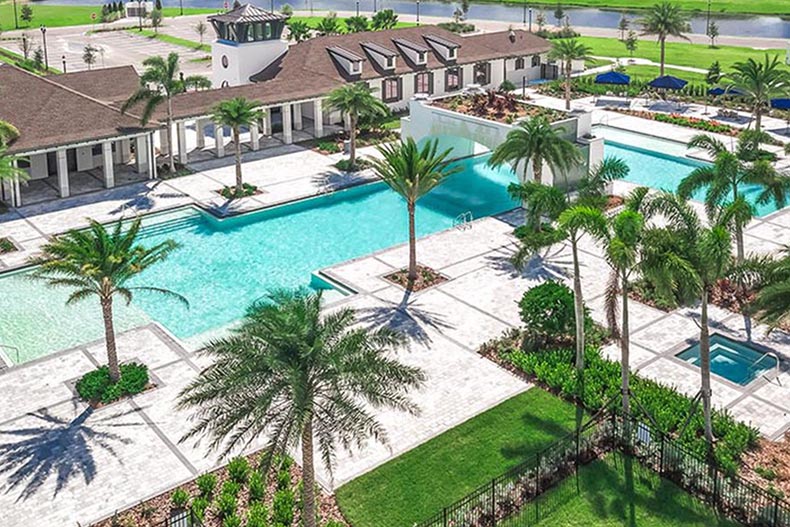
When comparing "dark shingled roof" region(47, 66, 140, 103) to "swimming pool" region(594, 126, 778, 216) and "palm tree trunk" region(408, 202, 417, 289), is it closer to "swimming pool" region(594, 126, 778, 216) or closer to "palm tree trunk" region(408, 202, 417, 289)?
"palm tree trunk" region(408, 202, 417, 289)

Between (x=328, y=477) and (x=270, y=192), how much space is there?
1019 inches

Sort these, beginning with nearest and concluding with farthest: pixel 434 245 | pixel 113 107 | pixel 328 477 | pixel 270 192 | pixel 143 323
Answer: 1. pixel 328 477
2. pixel 143 323
3. pixel 434 245
4. pixel 270 192
5. pixel 113 107

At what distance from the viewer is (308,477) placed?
1903 centimetres

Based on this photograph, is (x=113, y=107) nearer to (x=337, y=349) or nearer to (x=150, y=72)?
(x=150, y=72)

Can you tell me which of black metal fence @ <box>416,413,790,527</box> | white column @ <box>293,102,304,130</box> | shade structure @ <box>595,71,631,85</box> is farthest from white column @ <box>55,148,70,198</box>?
shade structure @ <box>595,71,631,85</box>

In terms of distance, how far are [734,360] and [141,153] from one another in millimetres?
33574

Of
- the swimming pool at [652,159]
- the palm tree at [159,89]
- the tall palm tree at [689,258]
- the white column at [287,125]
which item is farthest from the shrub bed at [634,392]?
the white column at [287,125]

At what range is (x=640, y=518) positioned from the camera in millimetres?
21125

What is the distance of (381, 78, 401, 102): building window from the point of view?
6259 centimetres

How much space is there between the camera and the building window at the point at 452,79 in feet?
219

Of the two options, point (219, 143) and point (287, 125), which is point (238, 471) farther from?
point (287, 125)

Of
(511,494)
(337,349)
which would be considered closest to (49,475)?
(337,349)

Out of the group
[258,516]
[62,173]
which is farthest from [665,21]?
[258,516]

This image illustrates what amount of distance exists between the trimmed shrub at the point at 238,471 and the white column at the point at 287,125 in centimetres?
3499
